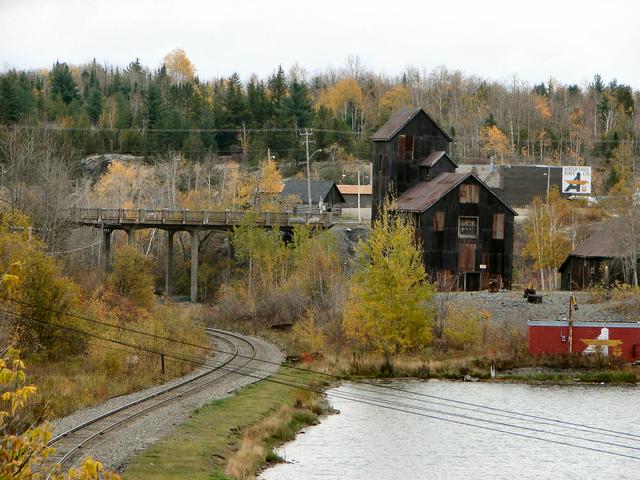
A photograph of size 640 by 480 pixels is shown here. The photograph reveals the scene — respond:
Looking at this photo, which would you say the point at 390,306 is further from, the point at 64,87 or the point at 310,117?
the point at 64,87

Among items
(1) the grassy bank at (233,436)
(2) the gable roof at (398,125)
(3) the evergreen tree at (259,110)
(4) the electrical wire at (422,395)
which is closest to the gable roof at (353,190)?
(3) the evergreen tree at (259,110)

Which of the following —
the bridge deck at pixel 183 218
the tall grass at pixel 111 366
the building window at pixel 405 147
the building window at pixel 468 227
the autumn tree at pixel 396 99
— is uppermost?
the autumn tree at pixel 396 99

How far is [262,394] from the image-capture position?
40.8 meters

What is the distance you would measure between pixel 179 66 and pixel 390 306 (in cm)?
14745

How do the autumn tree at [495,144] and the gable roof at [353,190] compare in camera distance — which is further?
the autumn tree at [495,144]

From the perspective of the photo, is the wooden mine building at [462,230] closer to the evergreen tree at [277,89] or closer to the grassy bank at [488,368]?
the grassy bank at [488,368]

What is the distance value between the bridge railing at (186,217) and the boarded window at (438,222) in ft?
44.1

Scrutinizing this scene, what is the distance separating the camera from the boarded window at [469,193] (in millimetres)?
65875

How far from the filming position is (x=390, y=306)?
51531 millimetres

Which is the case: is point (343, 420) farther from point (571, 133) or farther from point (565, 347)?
point (571, 133)

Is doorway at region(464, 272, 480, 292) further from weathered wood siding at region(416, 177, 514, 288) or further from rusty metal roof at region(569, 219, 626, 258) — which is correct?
rusty metal roof at region(569, 219, 626, 258)

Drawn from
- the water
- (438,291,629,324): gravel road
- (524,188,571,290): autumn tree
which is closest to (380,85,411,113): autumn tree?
(524,188,571,290): autumn tree

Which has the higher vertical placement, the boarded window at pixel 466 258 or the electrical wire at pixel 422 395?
the boarded window at pixel 466 258

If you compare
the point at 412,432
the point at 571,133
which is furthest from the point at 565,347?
the point at 571,133
